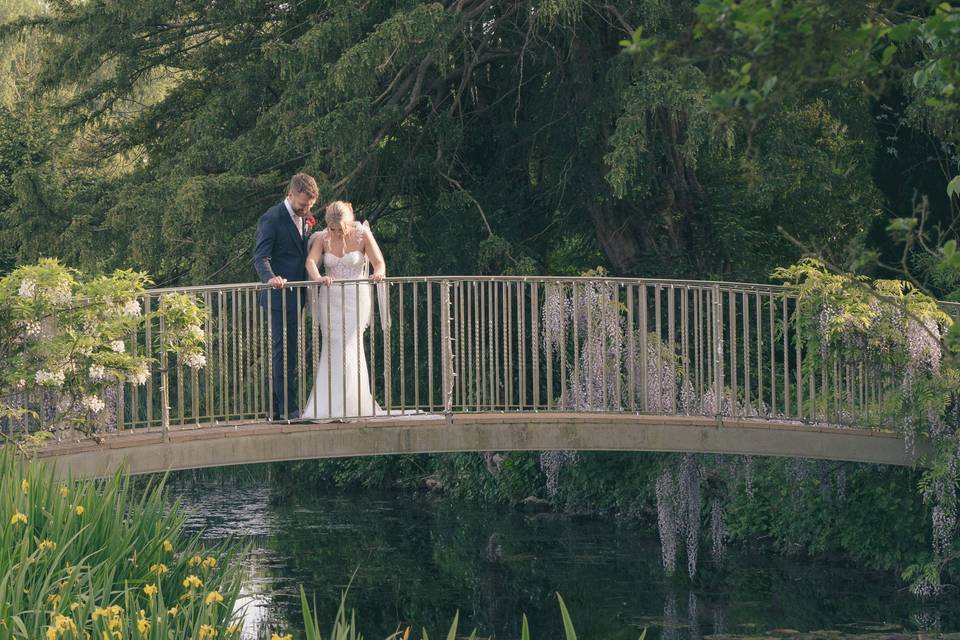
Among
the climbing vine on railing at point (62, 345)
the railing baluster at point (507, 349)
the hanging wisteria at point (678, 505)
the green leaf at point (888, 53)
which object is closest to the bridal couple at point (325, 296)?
the climbing vine on railing at point (62, 345)

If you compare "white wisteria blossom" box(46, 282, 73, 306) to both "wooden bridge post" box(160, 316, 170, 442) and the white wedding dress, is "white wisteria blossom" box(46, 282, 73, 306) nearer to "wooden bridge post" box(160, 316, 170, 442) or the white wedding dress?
"wooden bridge post" box(160, 316, 170, 442)

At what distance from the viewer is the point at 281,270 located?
10078 millimetres

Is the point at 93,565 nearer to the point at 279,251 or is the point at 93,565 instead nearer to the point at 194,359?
the point at 194,359

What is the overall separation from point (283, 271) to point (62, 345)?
1.62 metres

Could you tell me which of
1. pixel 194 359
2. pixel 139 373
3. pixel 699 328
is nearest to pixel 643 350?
pixel 699 328

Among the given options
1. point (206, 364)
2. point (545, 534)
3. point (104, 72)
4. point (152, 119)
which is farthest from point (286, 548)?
point (104, 72)

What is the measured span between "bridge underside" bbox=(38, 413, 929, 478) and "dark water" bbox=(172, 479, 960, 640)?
1339mm

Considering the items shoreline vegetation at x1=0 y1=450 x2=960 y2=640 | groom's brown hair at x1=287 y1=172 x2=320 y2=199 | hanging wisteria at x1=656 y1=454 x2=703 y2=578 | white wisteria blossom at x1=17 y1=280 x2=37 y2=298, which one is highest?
groom's brown hair at x1=287 y1=172 x2=320 y2=199

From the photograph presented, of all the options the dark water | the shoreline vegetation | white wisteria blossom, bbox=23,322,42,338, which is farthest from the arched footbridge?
the shoreline vegetation

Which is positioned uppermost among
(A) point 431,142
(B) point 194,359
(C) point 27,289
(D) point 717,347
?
(A) point 431,142

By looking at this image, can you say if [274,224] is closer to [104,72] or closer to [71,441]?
[71,441]

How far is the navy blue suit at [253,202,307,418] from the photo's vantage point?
9.81 metres

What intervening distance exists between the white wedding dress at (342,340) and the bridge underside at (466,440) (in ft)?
0.51

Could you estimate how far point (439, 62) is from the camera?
1412cm
